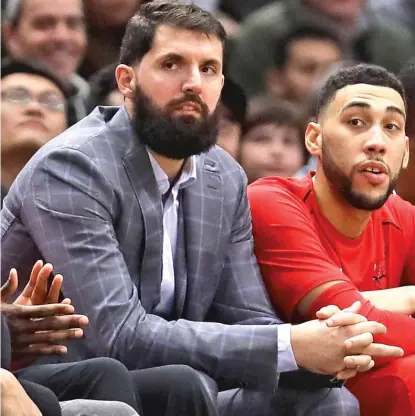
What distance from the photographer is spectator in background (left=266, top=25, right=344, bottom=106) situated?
180 inches

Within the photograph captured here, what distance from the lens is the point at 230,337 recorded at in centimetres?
258

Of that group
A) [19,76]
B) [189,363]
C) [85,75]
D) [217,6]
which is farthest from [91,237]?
[217,6]

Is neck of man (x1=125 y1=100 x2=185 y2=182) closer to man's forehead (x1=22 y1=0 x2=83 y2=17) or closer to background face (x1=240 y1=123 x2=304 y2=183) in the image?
background face (x1=240 y1=123 x2=304 y2=183)

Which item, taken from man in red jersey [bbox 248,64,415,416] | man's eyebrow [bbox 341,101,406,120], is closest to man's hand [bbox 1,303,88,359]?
Result: man in red jersey [bbox 248,64,415,416]

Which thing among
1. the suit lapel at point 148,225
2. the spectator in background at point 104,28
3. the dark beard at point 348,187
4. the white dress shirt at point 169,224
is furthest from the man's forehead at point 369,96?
the spectator in background at point 104,28

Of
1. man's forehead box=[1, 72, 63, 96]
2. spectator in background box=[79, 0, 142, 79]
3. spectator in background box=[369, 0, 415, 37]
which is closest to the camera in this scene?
man's forehead box=[1, 72, 63, 96]

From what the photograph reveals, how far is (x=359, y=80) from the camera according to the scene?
294 centimetres

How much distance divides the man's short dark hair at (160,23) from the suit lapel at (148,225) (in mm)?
268

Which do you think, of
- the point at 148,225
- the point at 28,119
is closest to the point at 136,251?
the point at 148,225

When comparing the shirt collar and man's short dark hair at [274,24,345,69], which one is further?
man's short dark hair at [274,24,345,69]

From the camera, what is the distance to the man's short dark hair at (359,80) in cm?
293

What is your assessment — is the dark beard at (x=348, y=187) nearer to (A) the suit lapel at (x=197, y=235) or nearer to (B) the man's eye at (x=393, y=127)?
(B) the man's eye at (x=393, y=127)

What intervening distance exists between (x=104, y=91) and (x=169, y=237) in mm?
1283

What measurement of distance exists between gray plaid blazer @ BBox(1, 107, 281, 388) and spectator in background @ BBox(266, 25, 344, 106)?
1.79m
